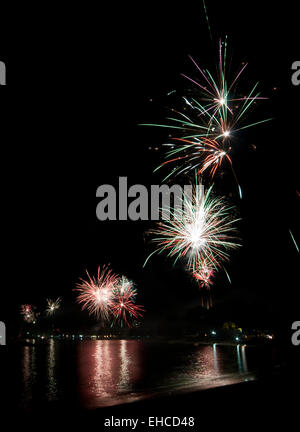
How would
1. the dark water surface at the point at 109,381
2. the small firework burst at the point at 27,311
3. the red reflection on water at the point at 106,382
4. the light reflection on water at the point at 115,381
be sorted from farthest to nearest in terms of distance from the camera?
1. the small firework burst at the point at 27,311
2. the light reflection on water at the point at 115,381
3. the dark water surface at the point at 109,381
4. the red reflection on water at the point at 106,382

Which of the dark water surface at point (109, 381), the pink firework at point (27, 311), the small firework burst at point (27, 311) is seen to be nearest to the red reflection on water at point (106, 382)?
the dark water surface at point (109, 381)

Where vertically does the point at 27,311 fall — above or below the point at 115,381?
above

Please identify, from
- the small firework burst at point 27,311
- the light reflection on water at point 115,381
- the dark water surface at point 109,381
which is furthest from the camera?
the small firework burst at point 27,311

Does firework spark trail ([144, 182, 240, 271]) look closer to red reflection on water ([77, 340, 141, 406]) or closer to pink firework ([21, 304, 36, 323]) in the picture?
red reflection on water ([77, 340, 141, 406])

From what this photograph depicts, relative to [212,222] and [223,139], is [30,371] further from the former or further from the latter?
[223,139]

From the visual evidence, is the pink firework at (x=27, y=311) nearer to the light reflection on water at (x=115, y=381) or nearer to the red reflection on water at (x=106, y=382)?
the light reflection on water at (x=115, y=381)

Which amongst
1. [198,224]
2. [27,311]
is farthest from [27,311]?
[198,224]

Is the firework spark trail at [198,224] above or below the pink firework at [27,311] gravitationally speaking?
above

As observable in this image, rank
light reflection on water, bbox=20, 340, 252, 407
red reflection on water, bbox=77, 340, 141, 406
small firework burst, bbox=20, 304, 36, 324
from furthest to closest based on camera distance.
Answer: small firework burst, bbox=20, 304, 36, 324
light reflection on water, bbox=20, 340, 252, 407
red reflection on water, bbox=77, 340, 141, 406

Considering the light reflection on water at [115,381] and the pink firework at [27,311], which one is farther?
the pink firework at [27,311]

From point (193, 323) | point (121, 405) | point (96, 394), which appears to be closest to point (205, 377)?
point (96, 394)

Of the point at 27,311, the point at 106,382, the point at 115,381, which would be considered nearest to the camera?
the point at 106,382

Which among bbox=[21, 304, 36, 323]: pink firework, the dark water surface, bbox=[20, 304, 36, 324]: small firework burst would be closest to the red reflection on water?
the dark water surface

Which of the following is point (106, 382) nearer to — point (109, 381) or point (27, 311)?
point (109, 381)
